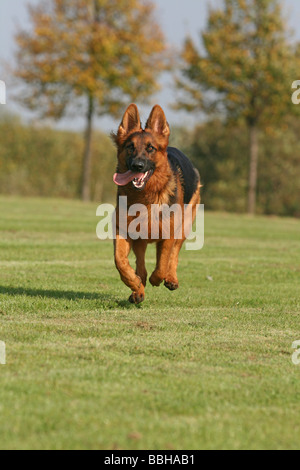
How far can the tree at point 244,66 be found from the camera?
3419 centimetres

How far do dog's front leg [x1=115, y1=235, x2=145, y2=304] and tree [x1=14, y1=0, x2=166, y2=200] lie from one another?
27.4 m

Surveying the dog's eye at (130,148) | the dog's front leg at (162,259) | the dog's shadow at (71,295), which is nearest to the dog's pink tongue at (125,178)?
the dog's eye at (130,148)

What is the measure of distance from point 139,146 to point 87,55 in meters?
28.4

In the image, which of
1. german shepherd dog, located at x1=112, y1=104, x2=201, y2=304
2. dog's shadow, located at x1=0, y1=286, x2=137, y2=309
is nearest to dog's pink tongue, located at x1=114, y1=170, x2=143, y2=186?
german shepherd dog, located at x1=112, y1=104, x2=201, y2=304

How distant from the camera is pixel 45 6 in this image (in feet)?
113

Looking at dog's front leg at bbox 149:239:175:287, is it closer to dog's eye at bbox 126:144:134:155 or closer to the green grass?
the green grass

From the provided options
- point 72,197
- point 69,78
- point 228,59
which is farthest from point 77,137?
point 228,59

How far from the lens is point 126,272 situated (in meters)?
7.14

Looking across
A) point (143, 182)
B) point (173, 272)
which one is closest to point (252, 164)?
point (173, 272)

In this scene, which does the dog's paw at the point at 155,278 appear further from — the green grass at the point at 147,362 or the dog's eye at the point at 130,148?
the dog's eye at the point at 130,148

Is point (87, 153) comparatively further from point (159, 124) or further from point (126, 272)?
point (126, 272)

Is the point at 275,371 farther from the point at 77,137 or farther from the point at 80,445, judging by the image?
the point at 77,137
